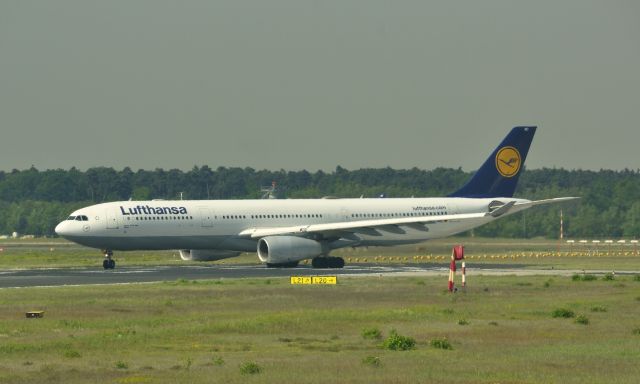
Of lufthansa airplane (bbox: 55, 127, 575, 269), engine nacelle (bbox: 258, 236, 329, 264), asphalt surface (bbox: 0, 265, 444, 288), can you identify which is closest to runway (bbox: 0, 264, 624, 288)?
asphalt surface (bbox: 0, 265, 444, 288)

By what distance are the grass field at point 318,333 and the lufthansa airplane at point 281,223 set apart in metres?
18.7

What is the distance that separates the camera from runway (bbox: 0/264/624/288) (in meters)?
58.5

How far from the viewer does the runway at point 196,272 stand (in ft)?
192

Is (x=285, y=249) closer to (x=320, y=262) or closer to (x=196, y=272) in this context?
(x=320, y=262)

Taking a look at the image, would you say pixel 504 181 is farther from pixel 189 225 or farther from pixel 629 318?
pixel 629 318

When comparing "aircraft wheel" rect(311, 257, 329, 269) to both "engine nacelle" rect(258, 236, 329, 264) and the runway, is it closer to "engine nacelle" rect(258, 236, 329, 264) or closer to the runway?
the runway

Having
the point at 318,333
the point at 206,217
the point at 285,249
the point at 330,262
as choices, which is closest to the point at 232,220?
the point at 206,217

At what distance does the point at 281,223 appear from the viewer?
76688 mm

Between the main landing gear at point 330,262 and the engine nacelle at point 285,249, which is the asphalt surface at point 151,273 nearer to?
the main landing gear at point 330,262

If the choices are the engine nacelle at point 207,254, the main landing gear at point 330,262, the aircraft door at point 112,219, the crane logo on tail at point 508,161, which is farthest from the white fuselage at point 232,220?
the crane logo on tail at point 508,161

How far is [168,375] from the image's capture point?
2517 centimetres

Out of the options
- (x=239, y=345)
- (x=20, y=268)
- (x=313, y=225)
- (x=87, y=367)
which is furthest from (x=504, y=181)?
(x=87, y=367)

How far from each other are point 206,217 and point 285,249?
559cm

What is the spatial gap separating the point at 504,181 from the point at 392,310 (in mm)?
46200
